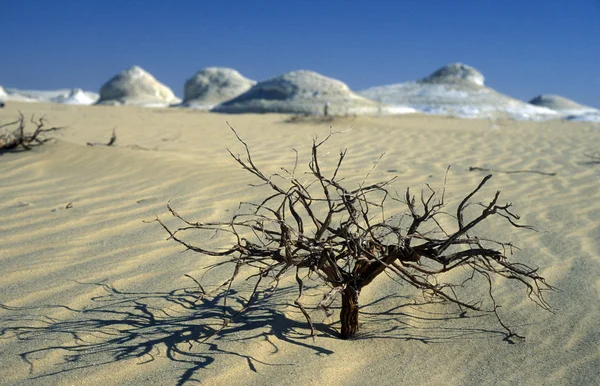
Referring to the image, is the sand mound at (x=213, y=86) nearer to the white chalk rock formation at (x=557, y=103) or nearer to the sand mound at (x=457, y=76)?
the sand mound at (x=457, y=76)

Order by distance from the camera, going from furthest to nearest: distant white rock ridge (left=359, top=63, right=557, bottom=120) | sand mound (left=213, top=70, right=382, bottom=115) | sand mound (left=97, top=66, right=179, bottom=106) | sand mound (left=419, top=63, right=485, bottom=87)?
sand mound (left=97, top=66, right=179, bottom=106) < sand mound (left=419, top=63, right=485, bottom=87) < distant white rock ridge (left=359, top=63, right=557, bottom=120) < sand mound (left=213, top=70, right=382, bottom=115)

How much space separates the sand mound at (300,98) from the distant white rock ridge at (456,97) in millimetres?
2503

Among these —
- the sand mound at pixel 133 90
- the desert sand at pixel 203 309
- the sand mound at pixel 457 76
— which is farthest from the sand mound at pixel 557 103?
the desert sand at pixel 203 309

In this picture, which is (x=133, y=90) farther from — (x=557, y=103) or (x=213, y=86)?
(x=557, y=103)

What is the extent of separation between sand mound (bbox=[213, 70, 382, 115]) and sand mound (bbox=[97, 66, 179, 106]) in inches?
525

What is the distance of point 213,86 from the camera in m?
26.0

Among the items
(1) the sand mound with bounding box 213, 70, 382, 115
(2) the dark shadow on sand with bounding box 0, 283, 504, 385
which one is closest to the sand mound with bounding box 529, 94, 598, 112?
(1) the sand mound with bounding box 213, 70, 382, 115

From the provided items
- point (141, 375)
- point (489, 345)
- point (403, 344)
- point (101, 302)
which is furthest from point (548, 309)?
point (101, 302)

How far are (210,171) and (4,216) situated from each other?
5.58ft

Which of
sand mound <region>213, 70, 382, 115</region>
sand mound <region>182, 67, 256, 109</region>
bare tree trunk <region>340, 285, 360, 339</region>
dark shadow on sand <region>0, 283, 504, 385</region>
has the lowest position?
dark shadow on sand <region>0, 283, 504, 385</region>

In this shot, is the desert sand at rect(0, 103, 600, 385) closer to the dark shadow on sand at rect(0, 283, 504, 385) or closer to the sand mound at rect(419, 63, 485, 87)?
the dark shadow on sand at rect(0, 283, 504, 385)

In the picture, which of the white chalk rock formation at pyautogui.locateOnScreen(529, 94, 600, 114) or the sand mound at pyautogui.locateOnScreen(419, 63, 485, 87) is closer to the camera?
the sand mound at pyautogui.locateOnScreen(419, 63, 485, 87)

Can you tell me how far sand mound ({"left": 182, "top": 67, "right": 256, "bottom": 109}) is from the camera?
24.9 m

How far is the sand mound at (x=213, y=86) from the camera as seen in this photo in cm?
2490
